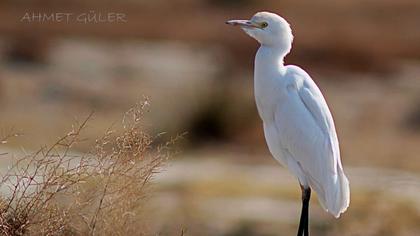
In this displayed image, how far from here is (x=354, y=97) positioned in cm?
2586

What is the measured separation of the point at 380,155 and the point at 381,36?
609 inches

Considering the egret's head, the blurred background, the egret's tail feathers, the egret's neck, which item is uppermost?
the egret's head

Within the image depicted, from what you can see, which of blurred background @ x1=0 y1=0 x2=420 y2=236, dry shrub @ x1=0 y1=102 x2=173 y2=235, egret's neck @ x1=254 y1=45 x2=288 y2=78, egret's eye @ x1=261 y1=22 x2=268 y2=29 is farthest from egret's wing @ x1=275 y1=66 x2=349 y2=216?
blurred background @ x1=0 y1=0 x2=420 y2=236

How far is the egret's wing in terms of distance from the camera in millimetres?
7582

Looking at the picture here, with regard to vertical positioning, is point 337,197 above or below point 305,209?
above

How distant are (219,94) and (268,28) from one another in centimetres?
1612

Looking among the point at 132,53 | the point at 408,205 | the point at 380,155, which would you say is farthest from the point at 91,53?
the point at 408,205

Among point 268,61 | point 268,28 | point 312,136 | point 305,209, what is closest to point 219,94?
point 305,209

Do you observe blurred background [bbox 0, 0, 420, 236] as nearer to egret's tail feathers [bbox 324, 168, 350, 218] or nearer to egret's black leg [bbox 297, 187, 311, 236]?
egret's black leg [bbox 297, 187, 311, 236]

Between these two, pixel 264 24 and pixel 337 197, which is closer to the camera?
pixel 264 24

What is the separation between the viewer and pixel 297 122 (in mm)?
7605

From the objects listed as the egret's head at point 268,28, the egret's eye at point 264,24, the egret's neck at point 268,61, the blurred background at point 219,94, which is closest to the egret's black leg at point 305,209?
the egret's neck at point 268,61

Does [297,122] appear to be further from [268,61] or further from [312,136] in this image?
[268,61]

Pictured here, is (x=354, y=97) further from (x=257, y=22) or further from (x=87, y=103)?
(x=257, y=22)
